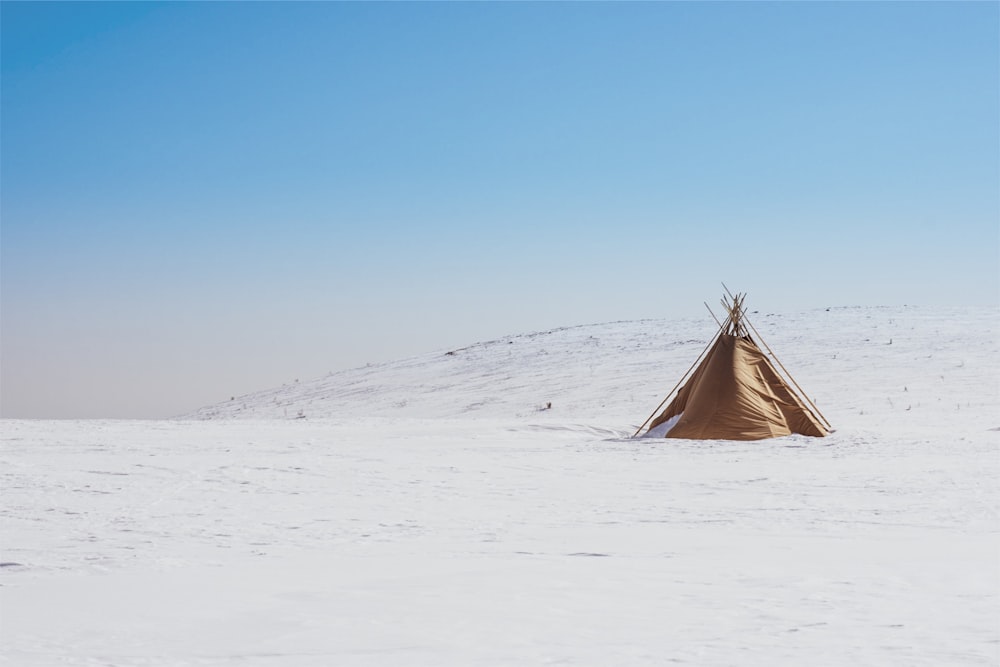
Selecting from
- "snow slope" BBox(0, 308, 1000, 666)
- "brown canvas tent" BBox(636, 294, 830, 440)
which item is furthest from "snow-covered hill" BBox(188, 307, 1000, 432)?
"snow slope" BBox(0, 308, 1000, 666)

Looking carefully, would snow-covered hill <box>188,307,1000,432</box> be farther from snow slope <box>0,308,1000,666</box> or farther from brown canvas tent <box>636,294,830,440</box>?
snow slope <box>0,308,1000,666</box>

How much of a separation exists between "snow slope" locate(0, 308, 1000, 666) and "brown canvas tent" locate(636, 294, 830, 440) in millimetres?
626

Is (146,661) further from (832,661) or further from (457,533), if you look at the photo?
(457,533)

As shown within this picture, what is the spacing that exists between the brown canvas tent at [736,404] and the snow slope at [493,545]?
63cm

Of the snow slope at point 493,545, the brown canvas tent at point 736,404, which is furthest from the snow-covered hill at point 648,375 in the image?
the snow slope at point 493,545

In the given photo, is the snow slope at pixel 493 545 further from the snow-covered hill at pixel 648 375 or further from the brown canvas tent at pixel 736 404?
the snow-covered hill at pixel 648 375

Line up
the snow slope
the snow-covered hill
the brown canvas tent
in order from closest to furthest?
the snow slope, the brown canvas tent, the snow-covered hill

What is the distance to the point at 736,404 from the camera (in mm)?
12484

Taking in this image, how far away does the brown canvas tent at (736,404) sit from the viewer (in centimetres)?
1232

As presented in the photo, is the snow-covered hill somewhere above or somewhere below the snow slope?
above

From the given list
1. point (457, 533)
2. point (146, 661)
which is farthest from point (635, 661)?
point (457, 533)

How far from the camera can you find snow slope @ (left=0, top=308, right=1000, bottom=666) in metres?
3.44

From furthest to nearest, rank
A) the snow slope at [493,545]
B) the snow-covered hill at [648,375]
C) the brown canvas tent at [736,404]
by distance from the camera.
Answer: the snow-covered hill at [648,375] → the brown canvas tent at [736,404] → the snow slope at [493,545]

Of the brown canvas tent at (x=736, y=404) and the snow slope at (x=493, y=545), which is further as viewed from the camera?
the brown canvas tent at (x=736, y=404)
